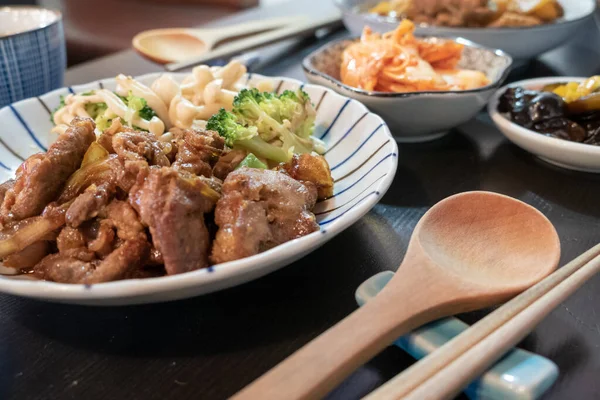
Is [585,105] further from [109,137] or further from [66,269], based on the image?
[66,269]

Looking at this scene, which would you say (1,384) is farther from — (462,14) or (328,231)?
(462,14)

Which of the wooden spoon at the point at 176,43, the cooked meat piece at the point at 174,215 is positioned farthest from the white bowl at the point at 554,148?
the wooden spoon at the point at 176,43

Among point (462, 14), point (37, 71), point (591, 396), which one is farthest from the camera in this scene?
point (462, 14)

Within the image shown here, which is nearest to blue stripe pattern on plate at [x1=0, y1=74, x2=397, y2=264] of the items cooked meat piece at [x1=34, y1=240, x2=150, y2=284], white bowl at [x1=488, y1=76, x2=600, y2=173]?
cooked meat piece at [x1=34, y1=240, x2=150, y2=284]

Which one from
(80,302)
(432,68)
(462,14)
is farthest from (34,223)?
(462,14)

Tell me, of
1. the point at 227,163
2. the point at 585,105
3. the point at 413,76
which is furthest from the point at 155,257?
the point at 585,105

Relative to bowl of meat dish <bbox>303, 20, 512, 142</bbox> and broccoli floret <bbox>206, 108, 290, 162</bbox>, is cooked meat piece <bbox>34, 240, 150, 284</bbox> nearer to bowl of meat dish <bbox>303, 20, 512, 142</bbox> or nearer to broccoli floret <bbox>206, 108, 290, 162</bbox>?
broccoli floret <bbox>206, 108, 290, 162</bbox>

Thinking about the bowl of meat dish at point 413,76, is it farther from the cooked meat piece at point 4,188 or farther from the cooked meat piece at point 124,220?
the cooked meat piece at point 4,188
